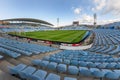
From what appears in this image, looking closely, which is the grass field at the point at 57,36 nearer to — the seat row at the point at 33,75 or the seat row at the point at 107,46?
the seat row at the point at 107,46

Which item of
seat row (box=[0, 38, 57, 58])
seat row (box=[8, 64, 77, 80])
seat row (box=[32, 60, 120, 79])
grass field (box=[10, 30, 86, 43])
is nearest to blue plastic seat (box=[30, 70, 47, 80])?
seat row (box=[8, 64, 77, 80])

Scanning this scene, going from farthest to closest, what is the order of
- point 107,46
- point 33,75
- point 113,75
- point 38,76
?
point 107,46
point 113,75
point 38,76
point 33,75

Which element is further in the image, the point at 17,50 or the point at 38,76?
the point at 17,50

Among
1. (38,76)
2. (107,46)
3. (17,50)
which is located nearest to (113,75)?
(38,76)

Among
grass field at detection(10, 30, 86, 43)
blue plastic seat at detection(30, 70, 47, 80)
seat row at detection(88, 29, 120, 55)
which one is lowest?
seat row at detection(88, 29, 120, 55)

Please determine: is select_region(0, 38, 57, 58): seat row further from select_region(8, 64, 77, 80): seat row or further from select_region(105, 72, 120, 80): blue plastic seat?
select_region(105, 72, 120, 80): blue plastic seat

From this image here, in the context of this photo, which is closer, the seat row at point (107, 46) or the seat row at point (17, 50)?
the seat row at point (17, 50)

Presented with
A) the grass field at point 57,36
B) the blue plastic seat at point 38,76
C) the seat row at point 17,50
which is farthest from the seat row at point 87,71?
the grass field at point 57,36

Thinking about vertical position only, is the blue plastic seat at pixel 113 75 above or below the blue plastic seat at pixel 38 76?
below

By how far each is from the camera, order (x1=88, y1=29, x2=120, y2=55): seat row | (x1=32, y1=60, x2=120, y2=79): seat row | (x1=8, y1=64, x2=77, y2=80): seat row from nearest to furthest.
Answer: (x1=8, y1=64, x2=77, y2=80): seat row → (x1=32, y1=60, x2=120, y2=79): seat row → (x1=88, y1=29, x2=120, y2=55): seat row

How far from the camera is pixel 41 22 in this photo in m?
96.1

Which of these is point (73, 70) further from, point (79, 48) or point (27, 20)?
point (27, 20)

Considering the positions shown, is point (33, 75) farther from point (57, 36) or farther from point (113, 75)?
point (57, 36)

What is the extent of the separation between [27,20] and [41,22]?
Result: 13.5 metres
